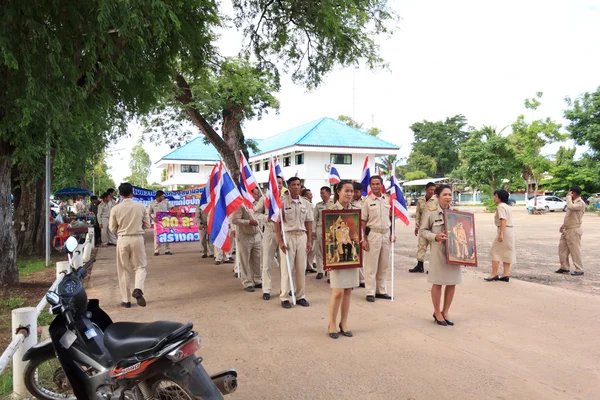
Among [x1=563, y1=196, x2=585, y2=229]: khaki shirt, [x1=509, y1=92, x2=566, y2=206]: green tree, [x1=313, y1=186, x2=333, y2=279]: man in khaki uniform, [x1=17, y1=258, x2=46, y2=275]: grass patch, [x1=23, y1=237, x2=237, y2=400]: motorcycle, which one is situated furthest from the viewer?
[x1=509, y1=92, x2=566, y2=206]: green tree

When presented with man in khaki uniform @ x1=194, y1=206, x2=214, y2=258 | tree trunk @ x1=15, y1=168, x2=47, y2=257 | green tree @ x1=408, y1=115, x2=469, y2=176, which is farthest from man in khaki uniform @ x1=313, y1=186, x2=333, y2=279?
green tree @ x1=408, y1=115, x2=469, y2=176

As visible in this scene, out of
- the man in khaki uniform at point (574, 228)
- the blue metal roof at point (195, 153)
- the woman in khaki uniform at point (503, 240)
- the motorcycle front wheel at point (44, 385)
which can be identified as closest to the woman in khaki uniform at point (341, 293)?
the motorcycle front wheel at point (44, 385)

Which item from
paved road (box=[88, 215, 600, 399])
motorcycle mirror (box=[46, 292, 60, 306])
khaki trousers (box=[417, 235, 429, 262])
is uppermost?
motorcycle mirror (box=[46, 292, 60, 306])

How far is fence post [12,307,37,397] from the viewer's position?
11.2ft

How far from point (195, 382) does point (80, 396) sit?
1.03 meters

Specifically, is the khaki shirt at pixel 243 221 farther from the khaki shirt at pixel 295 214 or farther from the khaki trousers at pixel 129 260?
the khaki trousers at pixel 129 260

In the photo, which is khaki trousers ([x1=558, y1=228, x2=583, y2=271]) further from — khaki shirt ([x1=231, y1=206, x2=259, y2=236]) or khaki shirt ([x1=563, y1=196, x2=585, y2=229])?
khaki shirt ([x1=231, y1=206, x2=259, y2=236])

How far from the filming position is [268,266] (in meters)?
7.07

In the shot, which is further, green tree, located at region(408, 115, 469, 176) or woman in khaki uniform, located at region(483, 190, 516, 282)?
green tree, located at region(408, 115, 469, 176)

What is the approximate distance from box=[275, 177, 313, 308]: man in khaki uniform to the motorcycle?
3410mm

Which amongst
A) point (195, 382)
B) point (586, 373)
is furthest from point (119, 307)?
point (586, 373)

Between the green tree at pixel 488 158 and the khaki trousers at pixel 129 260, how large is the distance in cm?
3193

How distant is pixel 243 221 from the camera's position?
7449 millimetres

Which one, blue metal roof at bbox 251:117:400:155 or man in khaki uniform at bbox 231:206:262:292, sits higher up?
blue metal roof at bbox 251:117:400:155
